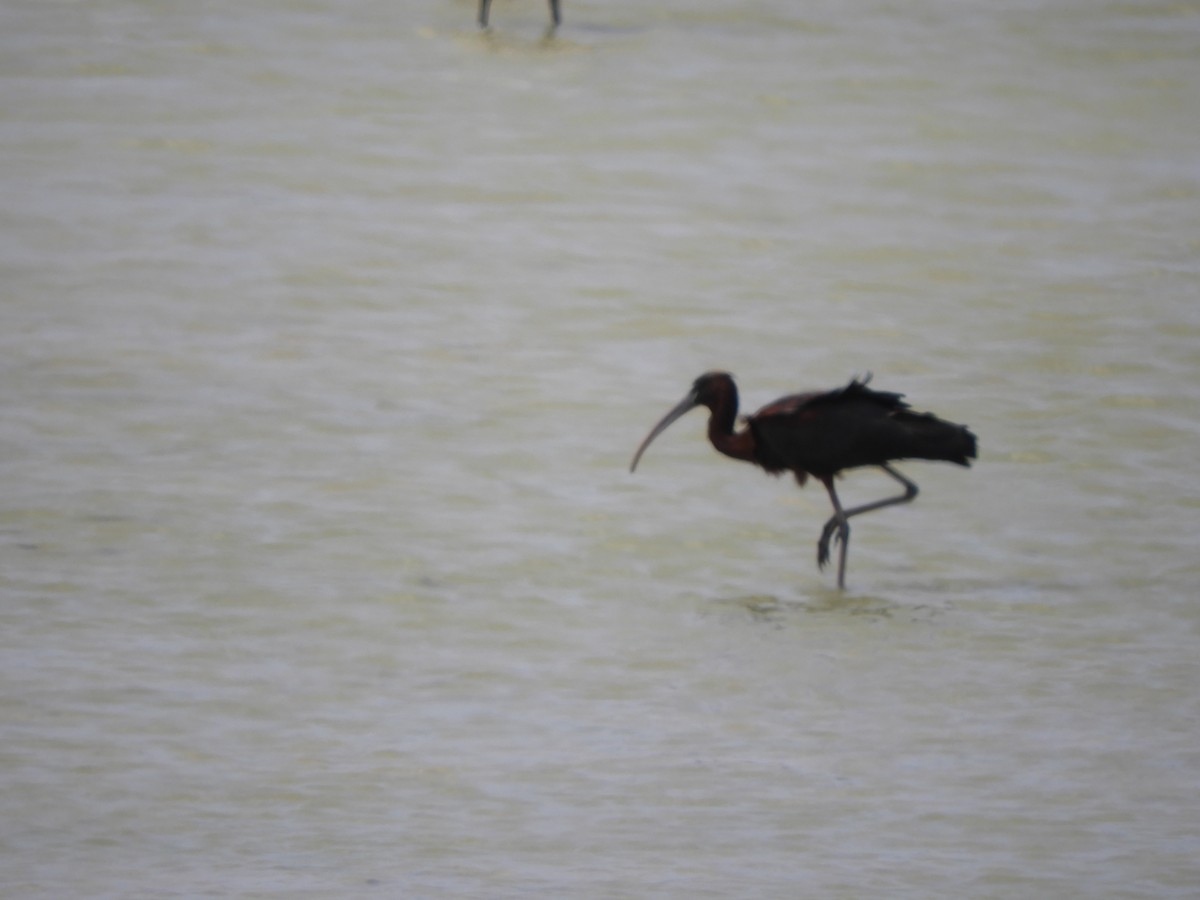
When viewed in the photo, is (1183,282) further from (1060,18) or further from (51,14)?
(51,14)

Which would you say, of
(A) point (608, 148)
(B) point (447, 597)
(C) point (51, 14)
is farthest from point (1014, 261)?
(C) point (51, 14)

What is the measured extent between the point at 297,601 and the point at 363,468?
1719 millimetres

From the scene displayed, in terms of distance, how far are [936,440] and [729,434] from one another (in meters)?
0.84

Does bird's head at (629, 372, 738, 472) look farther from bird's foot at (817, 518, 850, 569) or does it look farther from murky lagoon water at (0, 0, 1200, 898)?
bird's foot at (817, 518, 850, 569)

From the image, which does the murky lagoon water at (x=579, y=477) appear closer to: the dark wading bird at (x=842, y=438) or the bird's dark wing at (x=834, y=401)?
the dark wading bird at (x=842, y=438)

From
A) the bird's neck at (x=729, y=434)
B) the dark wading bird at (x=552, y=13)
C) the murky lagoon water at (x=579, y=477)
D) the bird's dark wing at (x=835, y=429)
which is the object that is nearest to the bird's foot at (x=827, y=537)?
the murky lagoon water at (x=579, y=477)

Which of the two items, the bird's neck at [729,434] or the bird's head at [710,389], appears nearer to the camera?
the bird's neck at [729,434]

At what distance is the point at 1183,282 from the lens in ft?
42.1

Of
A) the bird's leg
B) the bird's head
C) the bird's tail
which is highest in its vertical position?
the bird's tail

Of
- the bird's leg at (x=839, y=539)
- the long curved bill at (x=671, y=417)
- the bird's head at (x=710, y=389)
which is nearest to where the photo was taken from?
the bird's leg at (x=839, y=539)

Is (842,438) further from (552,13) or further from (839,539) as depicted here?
(552,13)

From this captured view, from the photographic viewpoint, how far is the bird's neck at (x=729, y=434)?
29.5ft

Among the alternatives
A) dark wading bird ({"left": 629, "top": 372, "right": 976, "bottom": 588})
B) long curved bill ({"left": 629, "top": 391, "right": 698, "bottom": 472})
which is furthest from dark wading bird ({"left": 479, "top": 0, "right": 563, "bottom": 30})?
dark wading bird ({"left": 629, "top": 372, "right": 976, "bottom": 588})

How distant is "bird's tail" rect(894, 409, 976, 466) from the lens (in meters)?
8.56
